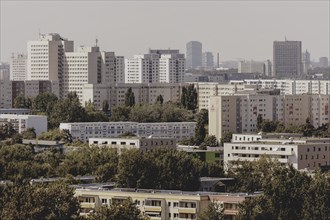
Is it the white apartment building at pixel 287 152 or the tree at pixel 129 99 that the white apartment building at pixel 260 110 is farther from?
the white apartment building at pixel 287 152

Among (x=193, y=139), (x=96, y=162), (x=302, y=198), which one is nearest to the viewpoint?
(x=302, y=198)

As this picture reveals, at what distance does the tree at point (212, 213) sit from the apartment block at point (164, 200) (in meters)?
0.28

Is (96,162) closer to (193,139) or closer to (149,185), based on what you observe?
(149,185)

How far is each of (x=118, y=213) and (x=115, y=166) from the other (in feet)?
19.4

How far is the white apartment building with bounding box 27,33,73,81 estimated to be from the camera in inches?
2058

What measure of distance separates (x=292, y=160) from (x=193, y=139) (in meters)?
7.90

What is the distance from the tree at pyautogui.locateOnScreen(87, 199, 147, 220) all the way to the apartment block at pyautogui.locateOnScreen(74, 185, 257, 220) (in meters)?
1.11

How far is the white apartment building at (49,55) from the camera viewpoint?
52281 millimetres

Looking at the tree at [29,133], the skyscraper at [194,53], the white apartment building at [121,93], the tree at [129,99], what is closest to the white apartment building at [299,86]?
the white apartment building at [121,93]

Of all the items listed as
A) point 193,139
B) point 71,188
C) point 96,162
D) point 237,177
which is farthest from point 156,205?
point 193,139

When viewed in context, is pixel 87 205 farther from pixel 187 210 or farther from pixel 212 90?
pixel 212 90

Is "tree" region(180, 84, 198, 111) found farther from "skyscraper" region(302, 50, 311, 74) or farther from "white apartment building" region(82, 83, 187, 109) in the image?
"skyscraper" region(302, 50, 311, 74)

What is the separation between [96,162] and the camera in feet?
87.5

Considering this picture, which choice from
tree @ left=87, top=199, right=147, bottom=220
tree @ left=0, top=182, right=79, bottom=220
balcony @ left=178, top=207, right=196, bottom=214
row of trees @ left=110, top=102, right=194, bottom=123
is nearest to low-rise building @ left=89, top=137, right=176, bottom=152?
row of trees @ left=110, top=102, right=194, bottom=123
